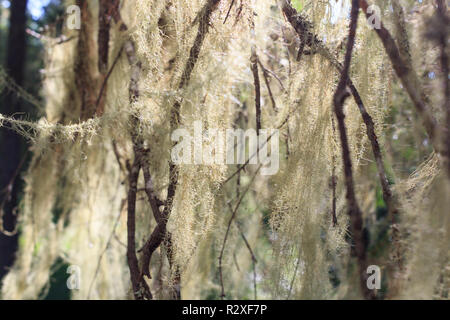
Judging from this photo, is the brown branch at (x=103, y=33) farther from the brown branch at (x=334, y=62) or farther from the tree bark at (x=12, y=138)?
the tree bark at (x=12, y=138)

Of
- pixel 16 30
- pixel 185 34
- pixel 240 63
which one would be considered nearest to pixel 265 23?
pixel 240 63

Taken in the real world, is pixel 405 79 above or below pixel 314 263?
above

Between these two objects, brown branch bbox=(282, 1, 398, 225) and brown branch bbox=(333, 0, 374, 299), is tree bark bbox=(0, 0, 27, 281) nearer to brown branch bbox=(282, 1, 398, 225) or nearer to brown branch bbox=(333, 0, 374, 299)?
brown branch bbox=(282, 1, 398, 225)

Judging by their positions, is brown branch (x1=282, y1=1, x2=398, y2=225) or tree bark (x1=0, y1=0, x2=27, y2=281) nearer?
brown branch (x1=282, y1=1, x2=398, y2=225)

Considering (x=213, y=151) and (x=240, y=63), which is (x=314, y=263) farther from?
(x=240, y=63)

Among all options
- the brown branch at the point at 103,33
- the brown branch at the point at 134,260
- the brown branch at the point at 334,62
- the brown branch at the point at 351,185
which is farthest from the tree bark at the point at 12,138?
the brown branch at the point at 351,185

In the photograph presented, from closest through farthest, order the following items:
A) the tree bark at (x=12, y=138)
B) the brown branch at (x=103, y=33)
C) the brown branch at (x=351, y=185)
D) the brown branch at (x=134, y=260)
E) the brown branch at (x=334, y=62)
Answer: the brown branch at (x=351, y=185), the brown branch at (x=334, y=62), the brown branch at (x=134, y=260), the brown branch at (x=103, y=33), the tree bark at (x=12, y=138)

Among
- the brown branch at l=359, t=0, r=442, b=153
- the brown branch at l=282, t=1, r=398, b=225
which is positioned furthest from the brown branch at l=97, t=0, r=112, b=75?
the brown branch at l=359, t=0, r=442, b=153

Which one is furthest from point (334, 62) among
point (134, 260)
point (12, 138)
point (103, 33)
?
point (12, 138)

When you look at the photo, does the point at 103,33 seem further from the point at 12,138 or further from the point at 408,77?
the point at 12,138

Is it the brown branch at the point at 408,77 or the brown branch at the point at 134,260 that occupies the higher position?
the brown branch at the point at 408,77

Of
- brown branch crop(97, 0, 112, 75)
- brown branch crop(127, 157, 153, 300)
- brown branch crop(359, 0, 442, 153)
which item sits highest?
brown branch crop(97, 0, 112, 75)

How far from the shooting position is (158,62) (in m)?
0.81
